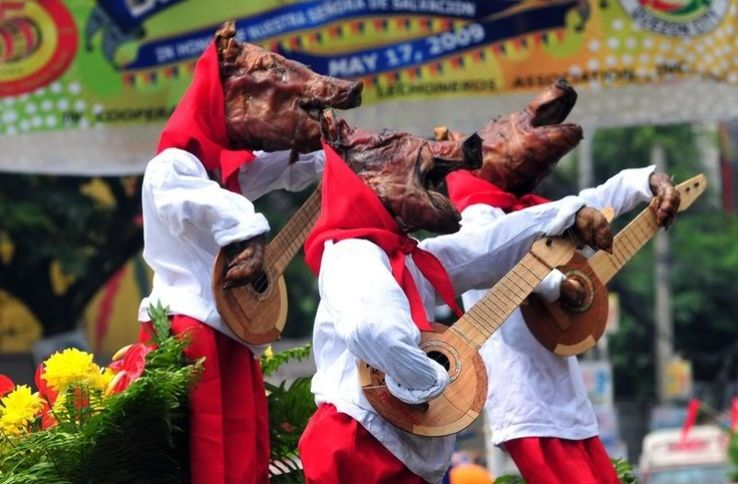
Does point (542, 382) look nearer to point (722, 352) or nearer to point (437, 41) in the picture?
point (437, 41)

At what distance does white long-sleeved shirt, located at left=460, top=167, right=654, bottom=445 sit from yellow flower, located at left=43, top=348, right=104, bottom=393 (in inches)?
55.6

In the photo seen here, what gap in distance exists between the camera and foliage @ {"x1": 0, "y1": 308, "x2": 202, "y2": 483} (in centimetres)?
511

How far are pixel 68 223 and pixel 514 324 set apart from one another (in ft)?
34.7

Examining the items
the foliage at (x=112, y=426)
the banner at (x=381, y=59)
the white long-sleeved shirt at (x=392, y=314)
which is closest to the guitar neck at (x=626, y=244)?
the white long-sleeved shirt at (x=392, y=314)

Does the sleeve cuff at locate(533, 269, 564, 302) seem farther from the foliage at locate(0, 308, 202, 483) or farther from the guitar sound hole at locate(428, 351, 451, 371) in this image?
the foliage at locate(0, 308, 202, 483)

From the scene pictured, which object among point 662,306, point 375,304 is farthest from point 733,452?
point 662,306

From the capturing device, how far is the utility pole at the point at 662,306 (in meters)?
24.7

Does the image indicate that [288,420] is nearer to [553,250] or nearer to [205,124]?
[205,124]

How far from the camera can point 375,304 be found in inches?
185

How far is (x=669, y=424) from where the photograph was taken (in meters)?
22.4

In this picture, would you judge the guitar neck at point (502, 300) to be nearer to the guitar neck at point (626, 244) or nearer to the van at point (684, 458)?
the guitar neck at point (626, 244)

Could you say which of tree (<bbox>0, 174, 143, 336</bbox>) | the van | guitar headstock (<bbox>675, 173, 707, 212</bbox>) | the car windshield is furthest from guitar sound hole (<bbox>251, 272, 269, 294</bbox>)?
tree (<bbox>0, 174, 143, 336</bbox>)

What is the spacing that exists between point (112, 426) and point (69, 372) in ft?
0.78

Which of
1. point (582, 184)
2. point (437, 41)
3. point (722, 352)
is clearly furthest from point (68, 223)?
point (722, 352)
